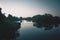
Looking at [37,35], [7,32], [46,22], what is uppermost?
[46,22]

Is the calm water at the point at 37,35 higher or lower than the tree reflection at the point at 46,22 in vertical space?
lower

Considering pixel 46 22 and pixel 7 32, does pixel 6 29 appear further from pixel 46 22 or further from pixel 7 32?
pixel 46 22

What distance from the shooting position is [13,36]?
3551 millimetres

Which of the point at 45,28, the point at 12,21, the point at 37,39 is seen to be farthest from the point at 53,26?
the point at 12,21

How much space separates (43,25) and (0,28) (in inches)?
100

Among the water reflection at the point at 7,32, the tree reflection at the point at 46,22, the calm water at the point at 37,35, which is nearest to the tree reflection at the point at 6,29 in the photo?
the water reflection at the point at 7,32

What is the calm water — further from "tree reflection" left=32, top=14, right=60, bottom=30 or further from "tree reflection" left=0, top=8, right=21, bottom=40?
"tree reflection" left=32, top=14, right=60, bottom=30

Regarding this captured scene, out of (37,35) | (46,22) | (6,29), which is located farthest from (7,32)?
(46,22)

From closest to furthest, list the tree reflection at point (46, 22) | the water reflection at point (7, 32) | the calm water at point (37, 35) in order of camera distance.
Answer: the water reflection at point (7, 32), the calm water at point (37, 35), the tree reflection at point (46, 22)

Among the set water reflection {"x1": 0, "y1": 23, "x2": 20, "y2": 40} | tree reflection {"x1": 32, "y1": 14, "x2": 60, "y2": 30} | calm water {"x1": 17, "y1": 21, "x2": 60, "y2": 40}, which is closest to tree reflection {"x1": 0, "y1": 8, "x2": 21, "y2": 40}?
water reflection {"x1": 0, "y1": 23, "x2": 20, "y2": 40}

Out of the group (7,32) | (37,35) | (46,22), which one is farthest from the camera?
(46,22)

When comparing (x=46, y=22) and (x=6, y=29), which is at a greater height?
(x=46, y=22)

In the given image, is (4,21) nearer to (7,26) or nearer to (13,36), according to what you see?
(7,26)

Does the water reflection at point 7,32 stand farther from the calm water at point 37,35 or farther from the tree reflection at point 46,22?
the tree reflection at point 46,22
